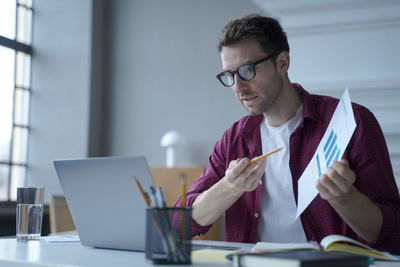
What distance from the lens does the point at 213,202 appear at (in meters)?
1.54

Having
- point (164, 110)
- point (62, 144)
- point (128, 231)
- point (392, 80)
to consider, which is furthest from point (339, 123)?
point (62, 144)

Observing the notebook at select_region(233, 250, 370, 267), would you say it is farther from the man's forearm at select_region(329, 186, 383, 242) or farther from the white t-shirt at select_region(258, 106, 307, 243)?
the white t-shirt at select_region(258, 106, 307, 243)

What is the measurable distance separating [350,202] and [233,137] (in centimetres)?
68

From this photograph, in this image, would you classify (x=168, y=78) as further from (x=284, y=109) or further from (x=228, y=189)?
(x=228, y=189)

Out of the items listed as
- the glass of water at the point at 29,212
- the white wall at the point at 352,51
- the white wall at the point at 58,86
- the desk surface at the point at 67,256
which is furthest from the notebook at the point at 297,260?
the white wall at the point at 58,86

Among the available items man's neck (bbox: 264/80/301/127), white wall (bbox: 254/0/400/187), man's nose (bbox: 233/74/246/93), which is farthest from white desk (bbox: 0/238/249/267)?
white wall (bbox: 254/0/400/187)

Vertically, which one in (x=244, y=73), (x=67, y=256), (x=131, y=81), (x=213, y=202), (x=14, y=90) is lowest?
(x=67, y=256)

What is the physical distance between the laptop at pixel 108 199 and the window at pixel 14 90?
310 centimetres

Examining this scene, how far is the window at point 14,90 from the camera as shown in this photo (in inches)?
163

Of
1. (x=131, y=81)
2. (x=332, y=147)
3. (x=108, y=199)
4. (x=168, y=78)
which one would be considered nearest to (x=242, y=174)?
(x=332, y=147)

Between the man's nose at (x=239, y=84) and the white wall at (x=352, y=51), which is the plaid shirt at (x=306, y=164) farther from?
the white wall at (x=352, y=51)

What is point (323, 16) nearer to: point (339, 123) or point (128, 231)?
point (339, 123)

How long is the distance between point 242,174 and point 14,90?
11.2 feet

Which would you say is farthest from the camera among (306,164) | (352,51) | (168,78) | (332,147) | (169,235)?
(168,78)
